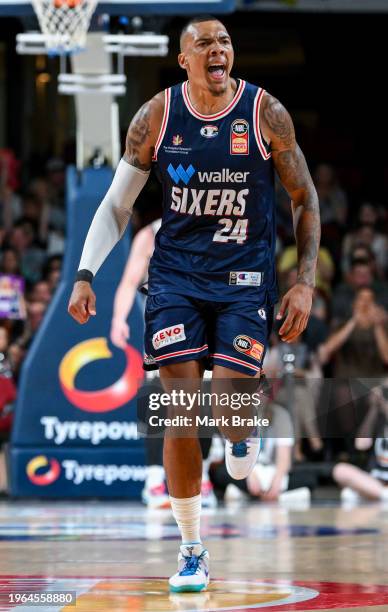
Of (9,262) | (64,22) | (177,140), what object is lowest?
(9,262)

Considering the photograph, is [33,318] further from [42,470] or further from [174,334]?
[174,334]

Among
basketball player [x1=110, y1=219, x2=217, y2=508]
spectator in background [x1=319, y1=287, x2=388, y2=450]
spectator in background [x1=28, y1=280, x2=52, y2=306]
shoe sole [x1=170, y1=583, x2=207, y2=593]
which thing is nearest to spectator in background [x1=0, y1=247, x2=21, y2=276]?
spectator in background [x1=28, y1=280, x2=52, y2=306]

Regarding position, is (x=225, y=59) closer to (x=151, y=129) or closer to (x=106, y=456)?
(x=151, y=129)

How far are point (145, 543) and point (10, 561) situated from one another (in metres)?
1.21

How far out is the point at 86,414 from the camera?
11039 millimetres

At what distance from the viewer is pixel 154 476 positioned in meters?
10.6

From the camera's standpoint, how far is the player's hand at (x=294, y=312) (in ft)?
18.1

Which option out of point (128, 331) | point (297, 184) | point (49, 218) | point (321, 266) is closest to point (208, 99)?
point (297, 184)

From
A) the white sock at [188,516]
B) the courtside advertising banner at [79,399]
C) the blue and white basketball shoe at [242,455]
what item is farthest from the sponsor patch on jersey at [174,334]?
the courtside advertising banner at [79,399]

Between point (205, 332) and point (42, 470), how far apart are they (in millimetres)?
5530

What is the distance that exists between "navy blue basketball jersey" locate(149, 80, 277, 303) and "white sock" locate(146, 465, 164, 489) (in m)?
4.96

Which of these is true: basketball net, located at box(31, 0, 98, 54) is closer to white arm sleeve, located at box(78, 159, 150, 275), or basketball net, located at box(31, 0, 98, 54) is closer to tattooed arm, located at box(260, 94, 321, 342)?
white arm sleeve, located at box(78, 159, 150, 275)

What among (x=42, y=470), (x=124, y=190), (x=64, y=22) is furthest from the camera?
(x=42, y=470)

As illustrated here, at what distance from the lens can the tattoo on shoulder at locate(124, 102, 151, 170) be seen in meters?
5.81
